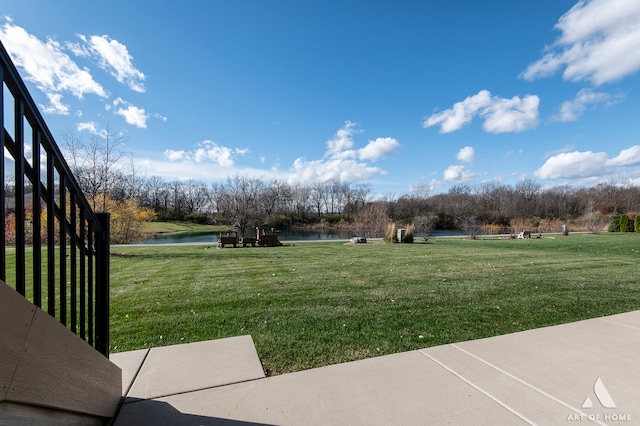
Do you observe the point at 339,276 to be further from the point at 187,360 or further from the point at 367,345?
the point at 187,360

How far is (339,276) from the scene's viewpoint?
6.55 meters

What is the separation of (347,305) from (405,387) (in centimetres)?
209

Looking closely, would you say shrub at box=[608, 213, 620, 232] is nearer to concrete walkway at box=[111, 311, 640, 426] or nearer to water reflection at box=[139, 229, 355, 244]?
water reflection at box=[139, 229, 355, 244]

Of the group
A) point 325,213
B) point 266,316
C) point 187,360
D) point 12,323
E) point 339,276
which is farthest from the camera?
point 325,213

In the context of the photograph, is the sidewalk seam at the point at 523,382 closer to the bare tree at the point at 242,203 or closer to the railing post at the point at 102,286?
the railing post at the point at 102,286

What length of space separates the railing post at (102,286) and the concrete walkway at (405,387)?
1.28 feet

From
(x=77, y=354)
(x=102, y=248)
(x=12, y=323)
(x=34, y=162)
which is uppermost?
(x=34, y=162)

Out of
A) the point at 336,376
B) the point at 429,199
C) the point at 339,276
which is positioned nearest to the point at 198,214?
the point at 429,199

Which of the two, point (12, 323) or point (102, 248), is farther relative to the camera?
point (102, 248)

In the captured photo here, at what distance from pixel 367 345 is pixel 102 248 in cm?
243

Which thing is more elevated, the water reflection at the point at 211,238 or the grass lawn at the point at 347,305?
the grass lawn at the point at 347,305

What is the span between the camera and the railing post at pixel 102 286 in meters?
2.33

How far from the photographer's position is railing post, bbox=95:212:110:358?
2328mm

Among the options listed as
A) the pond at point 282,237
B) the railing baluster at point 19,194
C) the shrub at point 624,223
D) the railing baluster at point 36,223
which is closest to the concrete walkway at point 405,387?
the railing baluster at point 36,223
